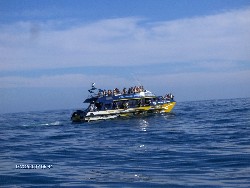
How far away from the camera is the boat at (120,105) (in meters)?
49.7

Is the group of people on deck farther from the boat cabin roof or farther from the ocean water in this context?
the ocean water

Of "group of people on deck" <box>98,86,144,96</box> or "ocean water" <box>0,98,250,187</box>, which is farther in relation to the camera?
"group of people on deck" <box>98,86,144,96</box>

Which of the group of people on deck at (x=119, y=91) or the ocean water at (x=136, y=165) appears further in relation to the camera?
the group of people on deck at (x=119, y=91)

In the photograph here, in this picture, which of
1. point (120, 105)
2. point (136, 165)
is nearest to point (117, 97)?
point (120, 105)

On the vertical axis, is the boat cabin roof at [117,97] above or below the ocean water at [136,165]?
above

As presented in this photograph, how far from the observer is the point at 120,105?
5150cm

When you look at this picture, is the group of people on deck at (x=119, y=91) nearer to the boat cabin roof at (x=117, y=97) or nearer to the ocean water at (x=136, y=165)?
the boat cabin roof at (x=117, y=97)

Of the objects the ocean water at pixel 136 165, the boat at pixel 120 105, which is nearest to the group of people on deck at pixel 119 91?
the boat at pixel 120 105

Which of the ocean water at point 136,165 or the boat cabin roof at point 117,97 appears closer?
the ocean water at point 136,165

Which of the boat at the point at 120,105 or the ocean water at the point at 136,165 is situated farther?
the boat at the point at 120,105

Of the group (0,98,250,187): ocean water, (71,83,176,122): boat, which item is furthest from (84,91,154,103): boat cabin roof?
(0,98,250,187): ocean water

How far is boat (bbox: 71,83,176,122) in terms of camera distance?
49.7m

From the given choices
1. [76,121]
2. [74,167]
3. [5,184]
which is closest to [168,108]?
[76,121]

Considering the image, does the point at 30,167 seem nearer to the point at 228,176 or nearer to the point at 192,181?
the point at 192,181
